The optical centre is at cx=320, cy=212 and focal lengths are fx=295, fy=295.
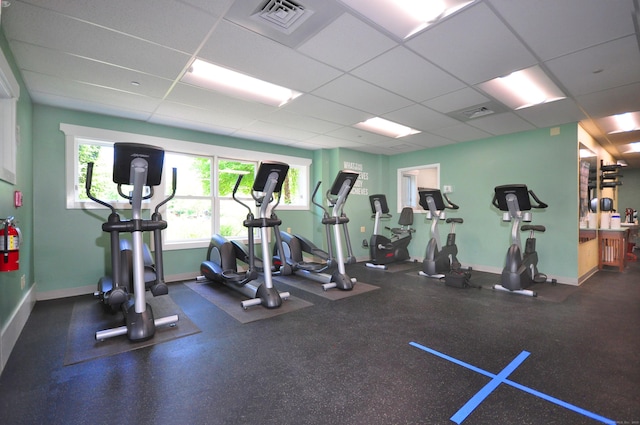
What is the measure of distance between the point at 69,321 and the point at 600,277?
25.4ft

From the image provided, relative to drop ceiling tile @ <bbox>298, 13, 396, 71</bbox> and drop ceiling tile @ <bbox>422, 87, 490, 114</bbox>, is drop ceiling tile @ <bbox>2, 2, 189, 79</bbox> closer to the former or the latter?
drop ceiling tile @ <bbox>298, 13, 396, 71</bbox>

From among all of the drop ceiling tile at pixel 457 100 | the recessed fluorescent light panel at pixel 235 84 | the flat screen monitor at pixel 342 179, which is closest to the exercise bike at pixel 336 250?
the flat screen monitor at pixel 342 179

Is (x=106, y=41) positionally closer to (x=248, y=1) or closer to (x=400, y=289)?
(x=248, y=1)

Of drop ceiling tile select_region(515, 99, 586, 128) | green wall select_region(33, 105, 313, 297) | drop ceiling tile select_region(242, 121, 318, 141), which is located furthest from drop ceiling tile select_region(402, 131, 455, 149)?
green wall select_region(33, 105, 313, 297)

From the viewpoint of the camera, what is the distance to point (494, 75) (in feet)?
9.93

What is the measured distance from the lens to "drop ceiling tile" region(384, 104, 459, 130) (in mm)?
4062

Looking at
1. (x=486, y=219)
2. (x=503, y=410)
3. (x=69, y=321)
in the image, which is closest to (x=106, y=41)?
(x=69, y=321)

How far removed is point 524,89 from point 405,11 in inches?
90.1

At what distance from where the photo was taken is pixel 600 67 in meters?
2.83

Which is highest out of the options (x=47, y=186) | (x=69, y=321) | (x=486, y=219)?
(x=47, y=186)

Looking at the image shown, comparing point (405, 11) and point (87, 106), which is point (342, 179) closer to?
point (405, 11)

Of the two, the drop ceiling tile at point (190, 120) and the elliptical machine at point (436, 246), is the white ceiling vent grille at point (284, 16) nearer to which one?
the drop ceiling tile at point (190, 120)

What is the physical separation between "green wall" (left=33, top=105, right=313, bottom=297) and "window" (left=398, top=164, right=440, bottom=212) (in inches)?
219

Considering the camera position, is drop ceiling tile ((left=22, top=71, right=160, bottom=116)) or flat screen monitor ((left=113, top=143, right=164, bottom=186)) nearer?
flat screen monitor ((left=113, top=143, right=164, bottom=186))
